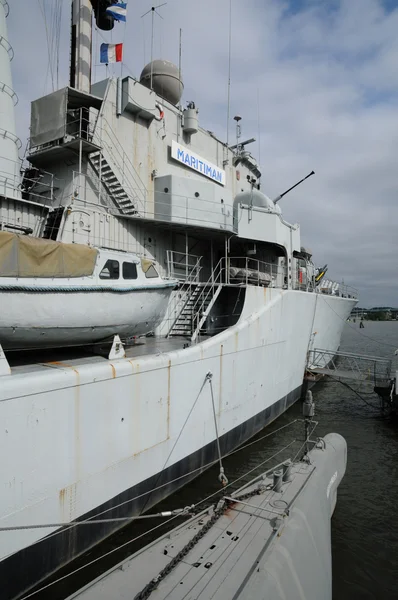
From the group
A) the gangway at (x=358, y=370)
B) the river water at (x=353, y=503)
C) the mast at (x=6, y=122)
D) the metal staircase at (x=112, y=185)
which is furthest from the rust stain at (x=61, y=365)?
the gangway at (x=358, y=370)

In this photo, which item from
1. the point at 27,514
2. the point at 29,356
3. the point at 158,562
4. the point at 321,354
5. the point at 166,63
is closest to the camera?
the point at 158,562

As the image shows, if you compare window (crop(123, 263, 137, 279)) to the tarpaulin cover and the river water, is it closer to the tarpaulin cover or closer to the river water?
the tarpaulin cover

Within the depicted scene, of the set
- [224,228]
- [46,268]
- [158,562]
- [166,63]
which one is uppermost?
[166,63]

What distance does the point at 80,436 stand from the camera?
241 inches

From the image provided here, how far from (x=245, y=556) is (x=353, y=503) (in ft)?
17.5

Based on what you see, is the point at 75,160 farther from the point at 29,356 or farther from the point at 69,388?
the point at 69,388

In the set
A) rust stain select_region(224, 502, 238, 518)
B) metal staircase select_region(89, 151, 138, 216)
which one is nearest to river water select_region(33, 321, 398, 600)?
rust stain select_region(224, 502, 238, 518)

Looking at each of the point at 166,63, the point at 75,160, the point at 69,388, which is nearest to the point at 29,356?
the point at 69,388

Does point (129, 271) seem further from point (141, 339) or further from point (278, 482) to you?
point (278, 482)

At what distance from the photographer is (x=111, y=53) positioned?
12742 mm

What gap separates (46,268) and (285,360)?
403 inches

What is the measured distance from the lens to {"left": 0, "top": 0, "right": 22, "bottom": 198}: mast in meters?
9.59

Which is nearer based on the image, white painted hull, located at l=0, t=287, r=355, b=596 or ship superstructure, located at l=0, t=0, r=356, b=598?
white painted hull, located at l=0, t=287, r=355, b=596

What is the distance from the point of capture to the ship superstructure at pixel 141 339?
5652mm
